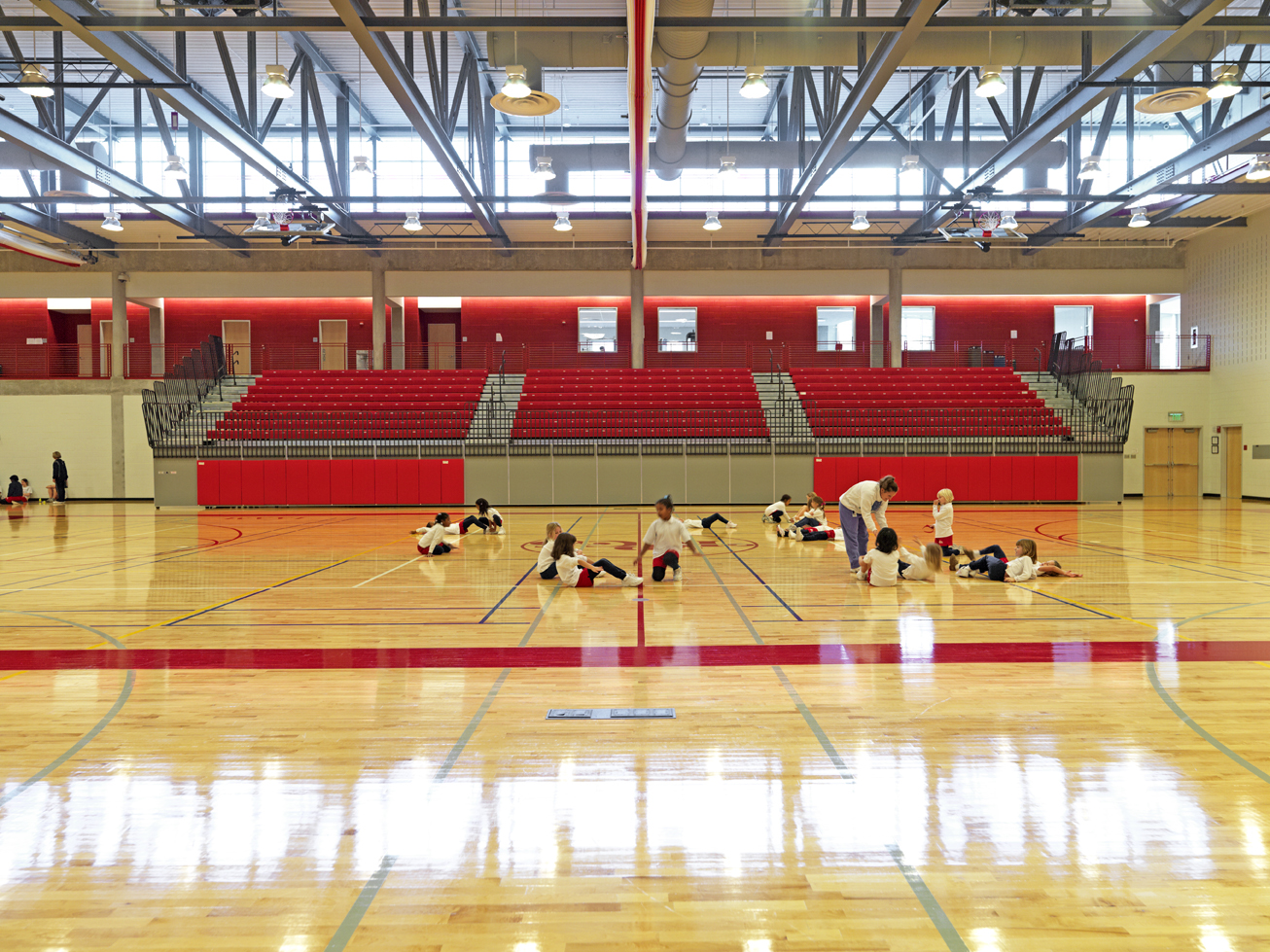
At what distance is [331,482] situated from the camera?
23.2 metres

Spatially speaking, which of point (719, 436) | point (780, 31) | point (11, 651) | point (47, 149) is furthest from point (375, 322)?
point (11, 651)

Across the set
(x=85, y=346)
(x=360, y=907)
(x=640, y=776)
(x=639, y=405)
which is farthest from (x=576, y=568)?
(x=85, y=346)

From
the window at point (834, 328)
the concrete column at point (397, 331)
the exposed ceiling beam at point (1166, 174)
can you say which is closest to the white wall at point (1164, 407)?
the exposed ceiling beam at point (1166, 174)

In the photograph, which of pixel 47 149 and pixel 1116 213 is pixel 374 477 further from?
pixel 1116 213

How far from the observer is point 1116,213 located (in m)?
23.8

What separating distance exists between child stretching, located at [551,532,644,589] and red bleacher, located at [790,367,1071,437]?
1584cm

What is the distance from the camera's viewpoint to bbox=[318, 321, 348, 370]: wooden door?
30.7 metres

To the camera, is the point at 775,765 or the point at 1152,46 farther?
the point at 1152,46

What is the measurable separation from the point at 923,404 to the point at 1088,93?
10596mm

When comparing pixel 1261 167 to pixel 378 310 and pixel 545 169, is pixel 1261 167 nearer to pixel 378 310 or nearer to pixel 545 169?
pixel 545 169

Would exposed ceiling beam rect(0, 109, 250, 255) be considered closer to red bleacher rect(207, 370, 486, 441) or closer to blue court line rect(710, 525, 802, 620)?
red bleacher rect(207, 370, 486, 441)

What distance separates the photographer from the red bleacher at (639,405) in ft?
79.0

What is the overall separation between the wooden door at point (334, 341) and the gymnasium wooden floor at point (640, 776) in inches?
951

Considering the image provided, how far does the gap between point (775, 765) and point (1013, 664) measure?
9.08 ft
